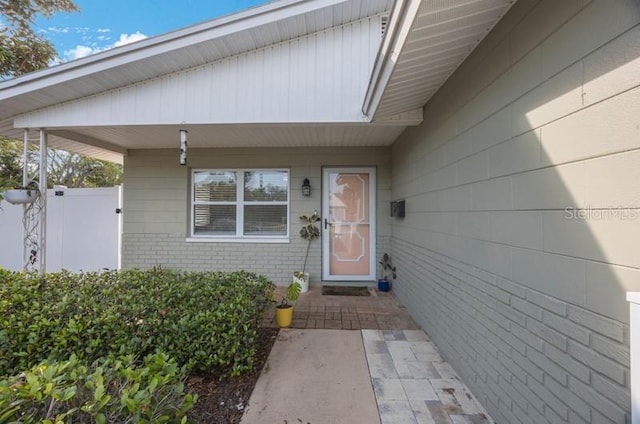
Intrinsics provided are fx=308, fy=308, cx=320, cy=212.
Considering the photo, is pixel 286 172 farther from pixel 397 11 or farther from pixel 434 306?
pixel 397 11

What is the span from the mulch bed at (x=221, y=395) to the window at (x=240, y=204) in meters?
3.22

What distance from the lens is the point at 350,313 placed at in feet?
13.7

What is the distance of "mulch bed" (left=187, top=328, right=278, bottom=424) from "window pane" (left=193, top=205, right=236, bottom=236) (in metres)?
3.42

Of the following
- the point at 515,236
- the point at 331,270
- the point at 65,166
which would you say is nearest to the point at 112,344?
the point at 515,236

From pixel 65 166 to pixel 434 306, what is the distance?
1952cm

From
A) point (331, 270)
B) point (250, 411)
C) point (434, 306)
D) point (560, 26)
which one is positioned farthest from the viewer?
point (331, 270)

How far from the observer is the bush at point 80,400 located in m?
1.10

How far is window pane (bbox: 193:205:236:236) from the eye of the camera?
5.91 meters

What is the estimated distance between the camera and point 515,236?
1.87m

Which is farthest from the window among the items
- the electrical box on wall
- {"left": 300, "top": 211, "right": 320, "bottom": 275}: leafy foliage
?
the electrical box on wall

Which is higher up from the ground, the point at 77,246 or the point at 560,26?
the point at 560,26

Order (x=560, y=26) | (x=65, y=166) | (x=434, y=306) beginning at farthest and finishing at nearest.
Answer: (x=65, y=166) → (x=434, y=306) → (x=560, y=26)

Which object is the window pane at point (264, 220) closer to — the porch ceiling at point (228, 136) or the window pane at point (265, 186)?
the window pane at point (265, 186)

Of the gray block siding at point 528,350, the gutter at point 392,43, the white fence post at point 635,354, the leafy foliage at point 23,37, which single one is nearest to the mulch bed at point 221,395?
the gray block siding at point 528,350
